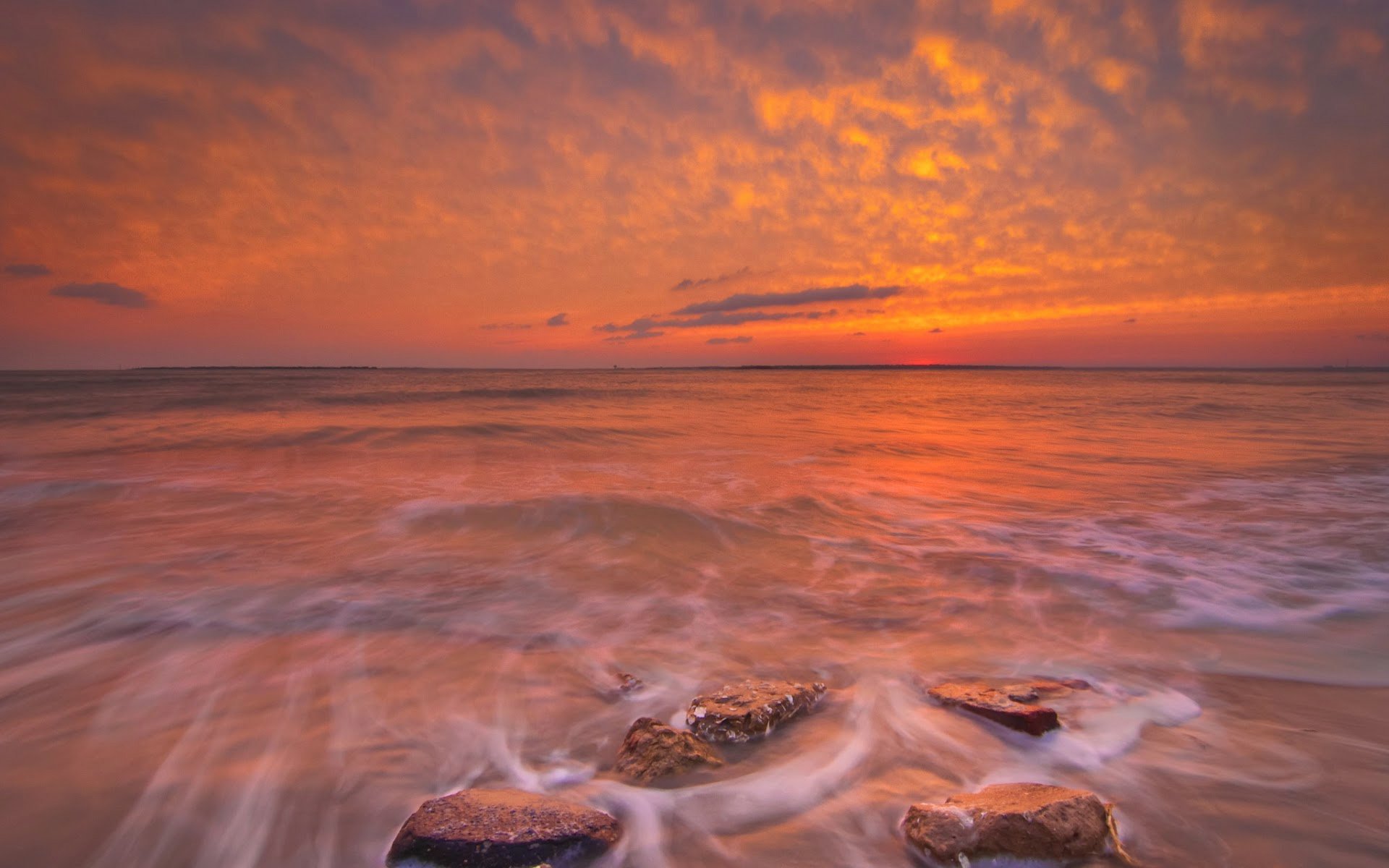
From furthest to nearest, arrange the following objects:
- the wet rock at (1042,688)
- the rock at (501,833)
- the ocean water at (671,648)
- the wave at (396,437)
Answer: the wave at (396,437)
the wet rock at (1042,688)
the ocean water at (671,648)
the rock at (501,833)

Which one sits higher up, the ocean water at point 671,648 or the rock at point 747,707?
the rock at point 747,707

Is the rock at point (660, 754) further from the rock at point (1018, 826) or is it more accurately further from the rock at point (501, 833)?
the rock at point (1018, 826)

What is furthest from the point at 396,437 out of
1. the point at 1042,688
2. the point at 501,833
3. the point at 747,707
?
the point at 1042,688

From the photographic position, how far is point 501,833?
1.80 metres

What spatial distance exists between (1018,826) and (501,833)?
1.47m

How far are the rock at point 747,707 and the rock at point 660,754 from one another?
124 mm

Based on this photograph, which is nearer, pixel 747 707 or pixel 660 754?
pixel 660 754

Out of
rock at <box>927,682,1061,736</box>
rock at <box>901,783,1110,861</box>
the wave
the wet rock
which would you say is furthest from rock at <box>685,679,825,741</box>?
the wave

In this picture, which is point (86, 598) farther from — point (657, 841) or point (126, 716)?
point (657, 841)

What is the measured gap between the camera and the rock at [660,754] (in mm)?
2271

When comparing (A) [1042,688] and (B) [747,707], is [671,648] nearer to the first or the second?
(B) [747,707]

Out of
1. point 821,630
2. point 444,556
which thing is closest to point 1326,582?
point 821,630

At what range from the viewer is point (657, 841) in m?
2.00

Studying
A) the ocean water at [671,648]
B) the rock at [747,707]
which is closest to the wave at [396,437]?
the ocean water at [671,648]
